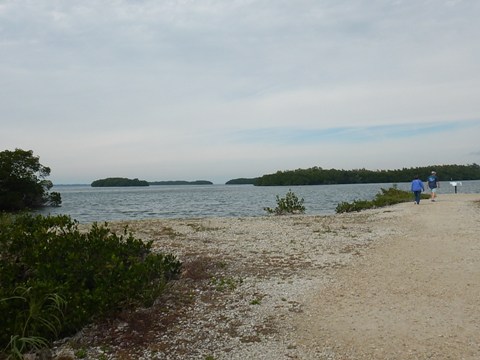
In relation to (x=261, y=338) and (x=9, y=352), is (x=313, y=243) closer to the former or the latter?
(x=261, y=338)

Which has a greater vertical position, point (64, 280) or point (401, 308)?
point (64, 280)

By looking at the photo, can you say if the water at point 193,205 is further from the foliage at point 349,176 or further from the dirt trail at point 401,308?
the foliage at point 349,176

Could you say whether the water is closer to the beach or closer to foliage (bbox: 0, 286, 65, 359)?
the beach

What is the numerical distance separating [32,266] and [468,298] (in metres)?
7.34

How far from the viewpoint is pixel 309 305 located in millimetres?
7012

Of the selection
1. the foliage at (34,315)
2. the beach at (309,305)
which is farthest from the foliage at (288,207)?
the foliage at (34,315)

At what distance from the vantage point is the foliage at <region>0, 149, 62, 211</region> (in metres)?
41.4

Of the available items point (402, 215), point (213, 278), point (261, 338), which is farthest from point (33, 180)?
point (261, 338)

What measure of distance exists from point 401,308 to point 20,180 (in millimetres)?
44574

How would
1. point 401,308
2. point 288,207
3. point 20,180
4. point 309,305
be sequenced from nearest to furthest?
1. point 401,308
2. point 309,305
3. point 288,207
4. point 20,180

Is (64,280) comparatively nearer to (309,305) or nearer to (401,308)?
(309,305)

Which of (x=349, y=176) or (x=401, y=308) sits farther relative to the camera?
(x=349, y=176)

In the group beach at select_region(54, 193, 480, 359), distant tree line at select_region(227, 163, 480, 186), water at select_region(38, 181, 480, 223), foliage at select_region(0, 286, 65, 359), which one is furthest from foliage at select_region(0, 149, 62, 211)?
distant tree line at select_region(227, 163, 480, 186)

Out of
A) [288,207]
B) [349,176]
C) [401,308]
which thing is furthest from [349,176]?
[401,308]
